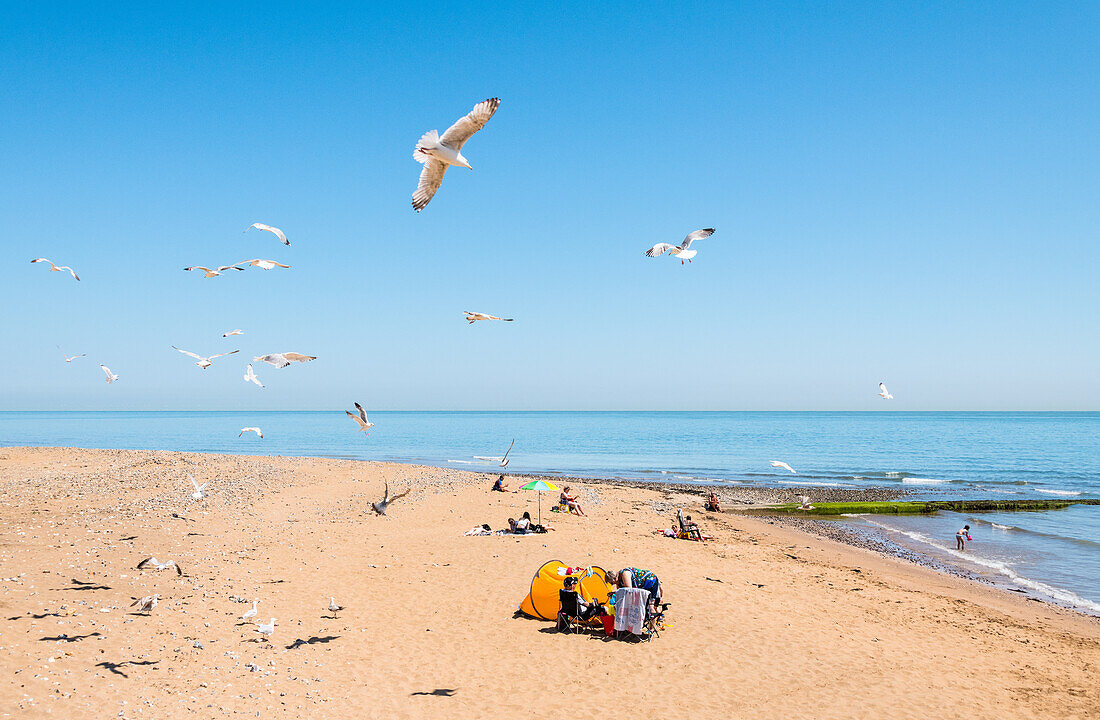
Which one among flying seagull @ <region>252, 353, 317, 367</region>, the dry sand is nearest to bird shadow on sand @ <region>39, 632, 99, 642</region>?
the dry sand

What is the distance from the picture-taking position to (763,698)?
9.37 metres

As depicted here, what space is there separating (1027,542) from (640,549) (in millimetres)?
17468

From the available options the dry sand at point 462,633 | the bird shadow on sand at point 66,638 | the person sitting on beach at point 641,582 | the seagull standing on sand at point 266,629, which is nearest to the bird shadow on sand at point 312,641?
the dry sand at point 462,633

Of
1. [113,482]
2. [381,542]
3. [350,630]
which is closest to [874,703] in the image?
[350,630]

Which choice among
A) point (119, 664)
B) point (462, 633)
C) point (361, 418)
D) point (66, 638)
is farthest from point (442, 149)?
point (66, 638)

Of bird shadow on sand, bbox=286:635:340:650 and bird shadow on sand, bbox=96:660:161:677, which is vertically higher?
bird shadow on sand, bbox=96:660:161:677

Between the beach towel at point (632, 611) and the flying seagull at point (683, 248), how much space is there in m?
6.01

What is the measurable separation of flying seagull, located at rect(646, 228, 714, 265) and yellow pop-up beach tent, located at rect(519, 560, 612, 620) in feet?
20.6

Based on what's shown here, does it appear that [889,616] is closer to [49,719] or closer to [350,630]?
[350,630]

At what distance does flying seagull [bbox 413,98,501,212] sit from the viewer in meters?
6.55

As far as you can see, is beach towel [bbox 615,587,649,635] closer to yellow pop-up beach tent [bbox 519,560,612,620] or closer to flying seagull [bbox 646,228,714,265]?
yellow pop-up beach tent [bbox 519,560,612,620]

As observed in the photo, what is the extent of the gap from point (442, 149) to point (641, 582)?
877 centimetres

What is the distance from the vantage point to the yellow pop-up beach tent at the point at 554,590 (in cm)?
1205

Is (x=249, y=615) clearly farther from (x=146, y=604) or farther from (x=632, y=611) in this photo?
(x=632, y=611)
